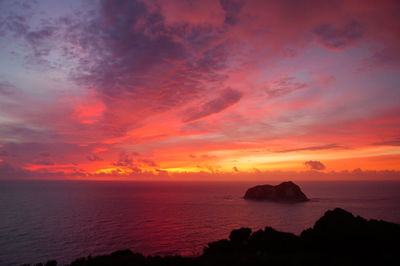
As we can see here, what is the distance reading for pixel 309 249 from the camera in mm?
31844

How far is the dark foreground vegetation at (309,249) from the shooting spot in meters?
25.1

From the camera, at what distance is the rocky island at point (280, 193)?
422 ft

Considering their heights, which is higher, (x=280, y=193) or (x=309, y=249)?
(x=309, y=249)

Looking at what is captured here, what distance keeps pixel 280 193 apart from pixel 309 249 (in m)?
108

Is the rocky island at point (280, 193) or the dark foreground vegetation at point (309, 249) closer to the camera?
the dark foreground vegetation at point (309, 249)

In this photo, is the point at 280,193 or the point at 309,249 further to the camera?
the point at 280,193

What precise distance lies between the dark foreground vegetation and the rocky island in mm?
96520

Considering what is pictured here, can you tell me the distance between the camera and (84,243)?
166 feet

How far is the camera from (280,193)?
133375mm

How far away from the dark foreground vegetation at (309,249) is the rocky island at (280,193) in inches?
3800

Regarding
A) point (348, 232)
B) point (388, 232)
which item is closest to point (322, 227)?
point (348, 232)

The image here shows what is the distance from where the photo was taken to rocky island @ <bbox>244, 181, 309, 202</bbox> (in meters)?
129

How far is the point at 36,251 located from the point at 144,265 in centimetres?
3463

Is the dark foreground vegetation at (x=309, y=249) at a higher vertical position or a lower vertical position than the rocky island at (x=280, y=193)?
higher
